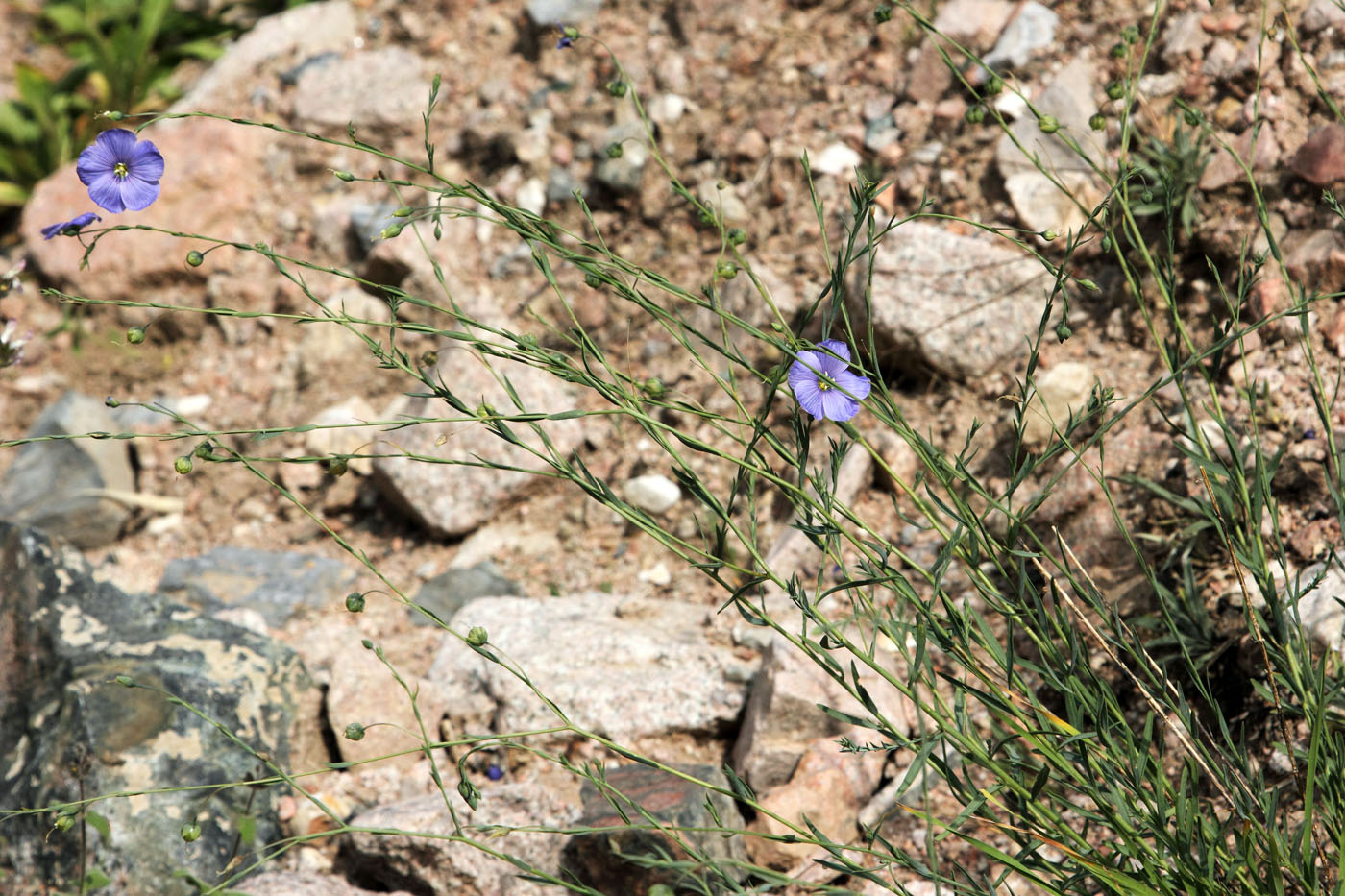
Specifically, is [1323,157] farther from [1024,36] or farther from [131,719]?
[131,719]

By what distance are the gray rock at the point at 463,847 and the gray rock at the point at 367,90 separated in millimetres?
2927

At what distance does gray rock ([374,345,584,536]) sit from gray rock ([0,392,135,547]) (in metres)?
0.98

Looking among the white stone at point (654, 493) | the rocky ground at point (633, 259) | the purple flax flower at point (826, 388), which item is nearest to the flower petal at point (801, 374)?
the purple flax flower at point (826, 388)

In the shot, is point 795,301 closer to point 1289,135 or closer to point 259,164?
point 1289,135

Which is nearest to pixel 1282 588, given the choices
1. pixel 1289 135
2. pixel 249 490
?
pixel 1289 135

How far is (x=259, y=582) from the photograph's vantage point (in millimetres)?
3252

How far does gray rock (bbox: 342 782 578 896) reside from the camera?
2.11 metres

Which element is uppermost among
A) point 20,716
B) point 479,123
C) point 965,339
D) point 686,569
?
point 965,339

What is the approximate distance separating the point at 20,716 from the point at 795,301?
2310 mm

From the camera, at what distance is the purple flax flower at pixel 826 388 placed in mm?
1481

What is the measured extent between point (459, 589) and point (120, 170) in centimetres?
179

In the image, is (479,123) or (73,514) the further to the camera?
(479,123)

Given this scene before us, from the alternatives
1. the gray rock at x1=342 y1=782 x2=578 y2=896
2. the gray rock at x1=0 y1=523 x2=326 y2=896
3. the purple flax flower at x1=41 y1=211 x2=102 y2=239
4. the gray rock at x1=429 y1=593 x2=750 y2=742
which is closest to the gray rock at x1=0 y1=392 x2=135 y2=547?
the gray rock at x1=0 y1=523 x2=326 y2=896

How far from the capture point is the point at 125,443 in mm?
3871
